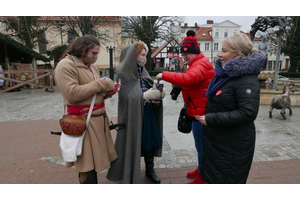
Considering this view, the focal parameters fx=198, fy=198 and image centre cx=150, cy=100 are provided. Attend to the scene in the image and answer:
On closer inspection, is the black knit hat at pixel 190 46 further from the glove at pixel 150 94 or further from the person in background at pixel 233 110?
the glove at pixel 150 94

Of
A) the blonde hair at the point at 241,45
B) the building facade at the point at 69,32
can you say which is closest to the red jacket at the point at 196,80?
the blonde hair at the point at 241,45

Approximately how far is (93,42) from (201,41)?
4633 centimetres

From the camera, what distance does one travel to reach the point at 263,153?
12.6ft

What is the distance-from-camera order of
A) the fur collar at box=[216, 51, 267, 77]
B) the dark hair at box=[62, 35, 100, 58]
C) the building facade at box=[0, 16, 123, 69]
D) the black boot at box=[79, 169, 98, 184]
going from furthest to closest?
the building facade at box=[0, 16, 123, 69], the black boot at box=[79, 169, 98, 184], the dark hair at box=[62, 35, 100, 58], the fur collar at box=[216, 51, 267, 77]

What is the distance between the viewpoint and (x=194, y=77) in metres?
2.19

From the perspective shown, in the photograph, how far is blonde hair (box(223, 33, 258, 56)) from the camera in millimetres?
1758

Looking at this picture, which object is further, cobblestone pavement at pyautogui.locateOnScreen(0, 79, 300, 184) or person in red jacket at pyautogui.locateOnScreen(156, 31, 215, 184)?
cobblestone pavement at pyautogui.locateOnScreen(0, 79, 300, 184)

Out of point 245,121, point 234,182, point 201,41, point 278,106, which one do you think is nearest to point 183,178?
point 234,182

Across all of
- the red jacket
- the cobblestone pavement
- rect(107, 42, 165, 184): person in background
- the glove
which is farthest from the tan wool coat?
the cobblestone pavement

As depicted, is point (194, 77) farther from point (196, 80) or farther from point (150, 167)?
point (150, 167)

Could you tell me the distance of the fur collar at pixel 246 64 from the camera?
1652mm

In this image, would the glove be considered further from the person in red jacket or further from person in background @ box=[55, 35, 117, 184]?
person in background @ box=[55, 35, 117, 184]

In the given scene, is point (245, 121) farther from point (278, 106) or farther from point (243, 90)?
point (278, 106)

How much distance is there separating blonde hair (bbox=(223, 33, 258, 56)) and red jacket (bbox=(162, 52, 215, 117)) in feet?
1.66
